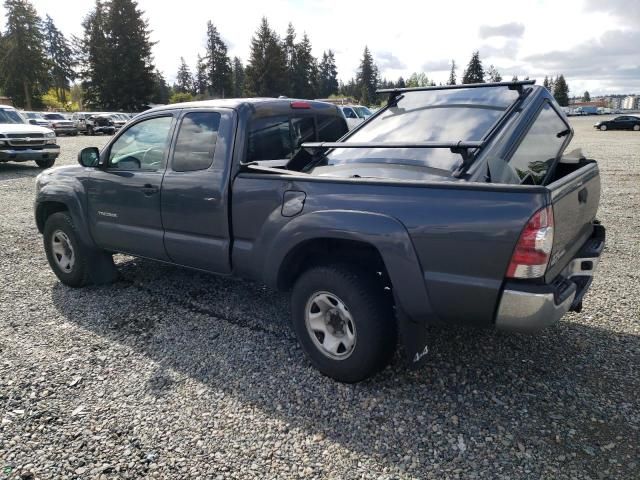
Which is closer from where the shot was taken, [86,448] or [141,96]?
[86,448]

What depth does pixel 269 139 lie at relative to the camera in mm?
3951

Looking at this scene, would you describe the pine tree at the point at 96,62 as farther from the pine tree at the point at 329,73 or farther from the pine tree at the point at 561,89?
the pine tree at the point at 561,89

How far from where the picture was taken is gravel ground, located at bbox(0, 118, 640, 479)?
2.50 metres

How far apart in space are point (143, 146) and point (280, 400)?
8.87 ft

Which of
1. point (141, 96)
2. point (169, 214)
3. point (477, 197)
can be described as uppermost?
point (141, 96)

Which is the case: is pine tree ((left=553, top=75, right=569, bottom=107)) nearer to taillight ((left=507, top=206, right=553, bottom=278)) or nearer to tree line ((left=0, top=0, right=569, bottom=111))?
tree line ((left=0, top=0, right=569, bottom=111))

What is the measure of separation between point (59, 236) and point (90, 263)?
1.68 ft

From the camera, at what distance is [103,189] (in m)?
4.47

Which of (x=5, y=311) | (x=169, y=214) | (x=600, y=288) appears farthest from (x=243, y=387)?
(x=600, y=288)

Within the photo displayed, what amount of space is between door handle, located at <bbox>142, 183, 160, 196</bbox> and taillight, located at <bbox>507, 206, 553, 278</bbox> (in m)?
2.93

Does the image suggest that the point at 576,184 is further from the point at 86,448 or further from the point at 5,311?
the point at 5,311

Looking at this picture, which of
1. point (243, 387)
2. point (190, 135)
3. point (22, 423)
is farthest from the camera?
point (190, 135)

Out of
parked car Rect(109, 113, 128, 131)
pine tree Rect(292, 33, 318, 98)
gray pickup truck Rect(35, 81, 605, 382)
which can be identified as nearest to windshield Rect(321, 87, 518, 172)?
gray pickup truck Rect(35, 81, 605, 382)

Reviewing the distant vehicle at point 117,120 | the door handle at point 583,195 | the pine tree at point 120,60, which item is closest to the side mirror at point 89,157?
the door handle at point 583,195
